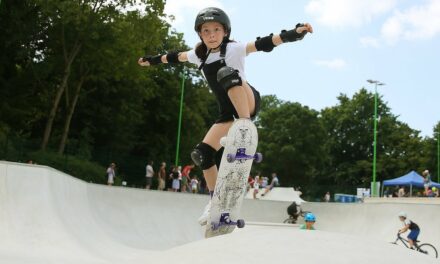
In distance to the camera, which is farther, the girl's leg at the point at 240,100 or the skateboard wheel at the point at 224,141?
the girl's leg at the point at 240,100

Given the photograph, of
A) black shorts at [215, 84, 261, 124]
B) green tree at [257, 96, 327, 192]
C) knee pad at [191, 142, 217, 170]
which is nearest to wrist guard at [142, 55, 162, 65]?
black shorts at [215, 84, 261, 124]

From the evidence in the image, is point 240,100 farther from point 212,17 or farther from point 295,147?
point 295,147

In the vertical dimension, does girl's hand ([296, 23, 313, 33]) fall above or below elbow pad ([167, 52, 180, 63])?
above

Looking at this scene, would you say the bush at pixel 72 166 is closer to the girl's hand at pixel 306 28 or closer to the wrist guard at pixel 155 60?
the wrist guard at pixel 155 60

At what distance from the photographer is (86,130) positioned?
33406 mm

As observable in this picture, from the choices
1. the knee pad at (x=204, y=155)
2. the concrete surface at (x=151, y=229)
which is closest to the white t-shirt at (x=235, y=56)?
the knee pad at (x=204, y=155)

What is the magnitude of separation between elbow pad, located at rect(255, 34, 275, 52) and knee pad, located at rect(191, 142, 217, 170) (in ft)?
4.35

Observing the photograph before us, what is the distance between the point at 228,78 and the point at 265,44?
0.62 metres

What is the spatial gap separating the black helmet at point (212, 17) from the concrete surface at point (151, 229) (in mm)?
2445

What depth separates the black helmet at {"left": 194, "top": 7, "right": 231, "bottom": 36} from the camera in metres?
5.94

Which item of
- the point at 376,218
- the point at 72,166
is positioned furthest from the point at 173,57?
the point at 72,166

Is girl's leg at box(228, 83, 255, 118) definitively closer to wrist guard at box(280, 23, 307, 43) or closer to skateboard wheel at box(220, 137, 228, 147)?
skateboard wheel at box(220, 137, 228, 147)

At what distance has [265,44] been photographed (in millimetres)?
5840

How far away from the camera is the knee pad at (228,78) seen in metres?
5.68
